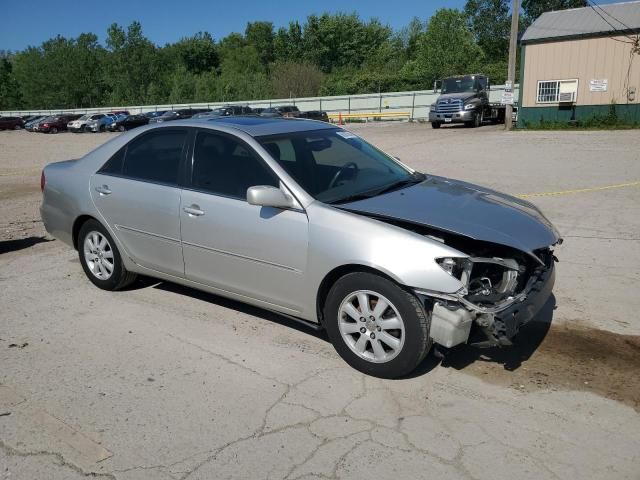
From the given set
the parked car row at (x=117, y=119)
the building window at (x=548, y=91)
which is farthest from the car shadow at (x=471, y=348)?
the parked car row at (x=117, y=119)

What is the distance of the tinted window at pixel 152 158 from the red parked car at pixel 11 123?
5563 cm

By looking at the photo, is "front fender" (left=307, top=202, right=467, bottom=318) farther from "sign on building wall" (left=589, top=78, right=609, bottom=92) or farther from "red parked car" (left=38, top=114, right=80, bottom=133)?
"red parked car" (left=38, top=114, right=80, bottom=133)

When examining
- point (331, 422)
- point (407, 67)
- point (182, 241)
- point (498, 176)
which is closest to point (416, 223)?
point (331, 422)

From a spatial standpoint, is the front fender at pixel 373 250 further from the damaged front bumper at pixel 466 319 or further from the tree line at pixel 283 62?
the tree line at pixel 283 62

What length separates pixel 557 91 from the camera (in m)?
25.3

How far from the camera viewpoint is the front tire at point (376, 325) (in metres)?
3.44

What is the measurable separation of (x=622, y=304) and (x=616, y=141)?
16300 mm

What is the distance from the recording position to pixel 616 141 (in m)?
18.9

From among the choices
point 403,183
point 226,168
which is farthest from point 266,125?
point 403,183

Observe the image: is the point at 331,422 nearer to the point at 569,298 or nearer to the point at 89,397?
the point at 89,397

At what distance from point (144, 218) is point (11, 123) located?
2226 inches

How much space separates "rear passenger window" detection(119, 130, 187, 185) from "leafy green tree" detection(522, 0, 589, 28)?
8248 centimetres

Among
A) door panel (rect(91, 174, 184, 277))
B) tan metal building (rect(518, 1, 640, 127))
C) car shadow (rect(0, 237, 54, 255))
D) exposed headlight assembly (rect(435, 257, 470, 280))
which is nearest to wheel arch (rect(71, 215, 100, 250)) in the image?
door panel (rect(91, 174, 184, 277))

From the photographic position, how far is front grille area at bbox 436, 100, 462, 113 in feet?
90.5
